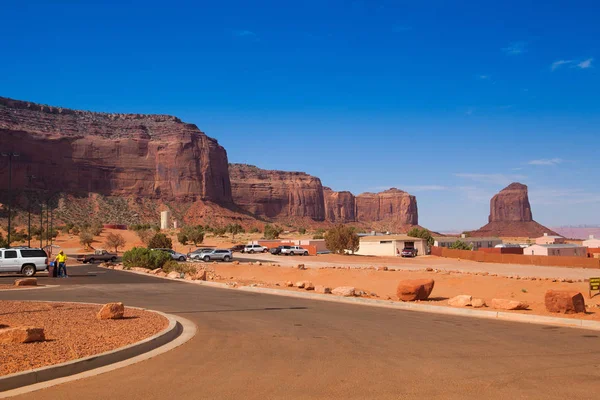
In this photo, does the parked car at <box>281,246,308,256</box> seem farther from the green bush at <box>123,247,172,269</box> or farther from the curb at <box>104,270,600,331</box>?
the curb at <box>104,270,600,331</box>

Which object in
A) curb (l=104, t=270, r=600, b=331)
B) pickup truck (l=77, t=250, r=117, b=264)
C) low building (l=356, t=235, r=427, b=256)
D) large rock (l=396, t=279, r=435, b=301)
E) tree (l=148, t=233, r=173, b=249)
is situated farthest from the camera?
low building (l=356, t=235, r=427, b=256)

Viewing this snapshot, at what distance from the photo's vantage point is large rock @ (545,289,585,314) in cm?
1484

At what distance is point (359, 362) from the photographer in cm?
870

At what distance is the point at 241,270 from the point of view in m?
45.1

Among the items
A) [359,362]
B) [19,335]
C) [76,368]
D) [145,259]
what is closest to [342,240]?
[145,259]

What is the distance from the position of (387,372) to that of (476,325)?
614cm

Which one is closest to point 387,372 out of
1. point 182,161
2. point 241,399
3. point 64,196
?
point 241,399

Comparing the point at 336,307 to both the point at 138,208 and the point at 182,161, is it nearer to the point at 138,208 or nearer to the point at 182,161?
the point at 138,208

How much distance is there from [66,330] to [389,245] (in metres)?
68.1

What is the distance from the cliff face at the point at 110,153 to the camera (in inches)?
5064

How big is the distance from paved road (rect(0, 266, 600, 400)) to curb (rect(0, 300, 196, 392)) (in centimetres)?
30

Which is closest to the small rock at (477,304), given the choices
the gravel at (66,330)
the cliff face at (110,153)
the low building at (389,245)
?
the gravel at (66,330)

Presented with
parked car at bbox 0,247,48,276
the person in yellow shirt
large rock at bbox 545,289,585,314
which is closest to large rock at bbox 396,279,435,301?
large rock at bbox 545,289,585,314

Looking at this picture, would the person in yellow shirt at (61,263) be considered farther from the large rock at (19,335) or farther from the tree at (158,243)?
the tree at (158,243)
